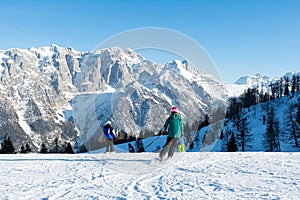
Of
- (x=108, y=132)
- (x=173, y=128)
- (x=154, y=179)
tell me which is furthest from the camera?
(x=108, y=132)

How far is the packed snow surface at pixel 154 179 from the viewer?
8.76 metres

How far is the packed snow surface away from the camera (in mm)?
8758

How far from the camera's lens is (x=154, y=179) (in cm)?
1073

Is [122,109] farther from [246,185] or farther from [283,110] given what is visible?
[283,110]

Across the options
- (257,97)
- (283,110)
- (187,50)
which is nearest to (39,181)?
(187,50)

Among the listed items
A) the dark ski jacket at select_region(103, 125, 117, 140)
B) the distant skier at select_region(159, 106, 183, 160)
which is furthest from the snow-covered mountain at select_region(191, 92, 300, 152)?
the distant skier at select_region(159, 106, 183, 160)

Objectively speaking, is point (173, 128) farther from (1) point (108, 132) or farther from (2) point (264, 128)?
(2) point (264, 128)

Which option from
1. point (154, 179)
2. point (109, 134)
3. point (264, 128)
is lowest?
point (154, 179)

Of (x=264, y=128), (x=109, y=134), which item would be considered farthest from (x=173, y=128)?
(x=264, y=128)

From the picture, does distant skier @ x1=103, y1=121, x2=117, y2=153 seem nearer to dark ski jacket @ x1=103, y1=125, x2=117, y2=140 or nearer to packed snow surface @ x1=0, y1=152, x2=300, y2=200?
dark ski jacket @ x1=103, y1=125, x2=117, y2=140

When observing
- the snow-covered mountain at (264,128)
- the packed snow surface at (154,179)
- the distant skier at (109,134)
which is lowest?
the packed snow surface at (154,179)

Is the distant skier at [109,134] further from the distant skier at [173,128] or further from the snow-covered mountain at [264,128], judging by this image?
the snow-covered mountain at [264,128]

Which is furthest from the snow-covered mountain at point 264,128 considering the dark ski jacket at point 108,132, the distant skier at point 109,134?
the dark ski jacket at point 108,132

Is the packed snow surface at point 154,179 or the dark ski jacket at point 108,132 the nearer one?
the packed snow surface at point 154,179
